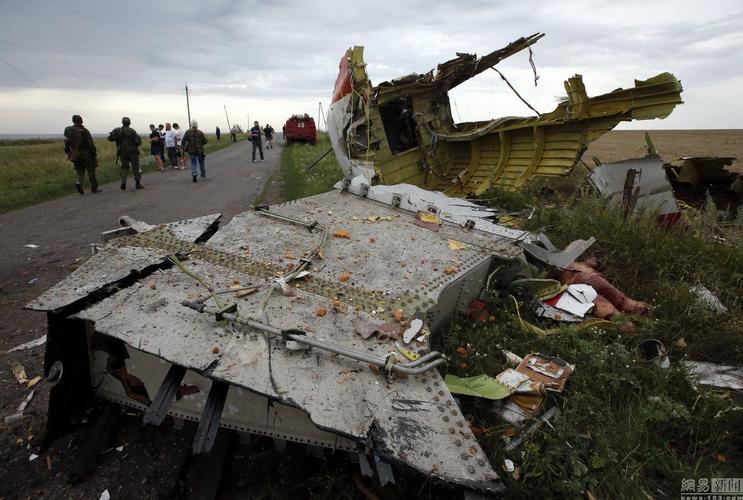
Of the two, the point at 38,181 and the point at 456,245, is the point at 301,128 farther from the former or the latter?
→ the point at 456,245

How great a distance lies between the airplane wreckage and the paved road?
5.22 ft

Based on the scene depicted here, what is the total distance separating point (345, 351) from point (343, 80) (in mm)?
5425

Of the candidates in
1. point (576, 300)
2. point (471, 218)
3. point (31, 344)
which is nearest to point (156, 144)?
point (31, 344)

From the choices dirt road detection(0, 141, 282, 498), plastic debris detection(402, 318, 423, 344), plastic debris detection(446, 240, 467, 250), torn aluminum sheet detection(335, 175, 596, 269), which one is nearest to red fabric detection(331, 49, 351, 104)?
torn aluminum sheet detection(335, 175, 596, 269)

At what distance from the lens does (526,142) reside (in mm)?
6676

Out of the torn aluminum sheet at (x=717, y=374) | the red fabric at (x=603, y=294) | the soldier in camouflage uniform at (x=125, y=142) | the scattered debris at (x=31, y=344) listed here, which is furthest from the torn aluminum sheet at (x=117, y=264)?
the soldier in camouflage uniform at (x=125, y=142)

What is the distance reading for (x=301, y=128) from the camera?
954 inches

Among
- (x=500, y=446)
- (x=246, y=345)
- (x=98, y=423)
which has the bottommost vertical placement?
(x=500, y=446)

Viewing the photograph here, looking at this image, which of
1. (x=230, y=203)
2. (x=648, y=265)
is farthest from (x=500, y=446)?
(x=230, y=203)

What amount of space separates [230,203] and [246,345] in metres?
6.63

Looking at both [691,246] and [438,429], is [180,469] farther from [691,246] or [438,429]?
[691,246]

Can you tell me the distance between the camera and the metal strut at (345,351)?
1.97 m

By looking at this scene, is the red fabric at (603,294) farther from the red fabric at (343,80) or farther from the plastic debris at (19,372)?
the plastic debris at (19,372)

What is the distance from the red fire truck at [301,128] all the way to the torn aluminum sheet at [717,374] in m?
23.8
